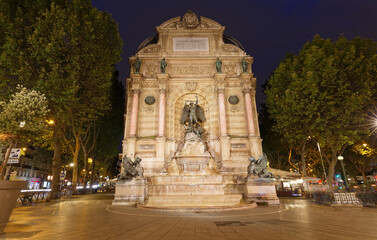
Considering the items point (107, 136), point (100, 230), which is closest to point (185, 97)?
point (107, 136)

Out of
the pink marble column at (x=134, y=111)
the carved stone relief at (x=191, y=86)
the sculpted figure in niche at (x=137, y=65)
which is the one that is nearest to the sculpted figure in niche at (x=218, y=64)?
the carved stone relief at (x=191, y=86)

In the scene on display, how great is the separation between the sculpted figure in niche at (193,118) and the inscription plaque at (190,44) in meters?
6.80

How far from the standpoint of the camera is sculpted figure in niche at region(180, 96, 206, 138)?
21.0 meters

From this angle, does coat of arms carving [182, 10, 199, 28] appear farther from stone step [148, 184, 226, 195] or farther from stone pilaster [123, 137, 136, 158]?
stone step [148, 184, 226, 195]

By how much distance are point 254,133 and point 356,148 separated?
11510 mm

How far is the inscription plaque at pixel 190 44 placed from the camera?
24.9 m

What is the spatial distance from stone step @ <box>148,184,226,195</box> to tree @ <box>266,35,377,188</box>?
861 centimetres

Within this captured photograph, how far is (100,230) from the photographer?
597cm

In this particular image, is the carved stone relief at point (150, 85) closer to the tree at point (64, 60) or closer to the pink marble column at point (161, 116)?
the pink marble column at point (161, 116)

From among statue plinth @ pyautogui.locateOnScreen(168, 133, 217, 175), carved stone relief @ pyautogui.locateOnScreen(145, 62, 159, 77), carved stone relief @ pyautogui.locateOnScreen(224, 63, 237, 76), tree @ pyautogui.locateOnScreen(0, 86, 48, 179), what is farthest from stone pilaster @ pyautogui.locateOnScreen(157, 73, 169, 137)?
tree @ pyautogui.locateOnScreen(0, 86, 48, 179)

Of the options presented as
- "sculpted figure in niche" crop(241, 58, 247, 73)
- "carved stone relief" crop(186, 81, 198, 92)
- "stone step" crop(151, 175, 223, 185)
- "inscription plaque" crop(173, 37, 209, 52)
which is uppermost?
"inscription plaque" crop(173, 37, 209, 52)

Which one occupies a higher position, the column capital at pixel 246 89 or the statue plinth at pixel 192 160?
the column capital at pixel 246 89

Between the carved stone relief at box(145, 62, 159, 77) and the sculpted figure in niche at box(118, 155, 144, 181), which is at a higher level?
the carved stone relief at box(145, 62, 159, 77)

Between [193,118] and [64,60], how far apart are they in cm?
1233
